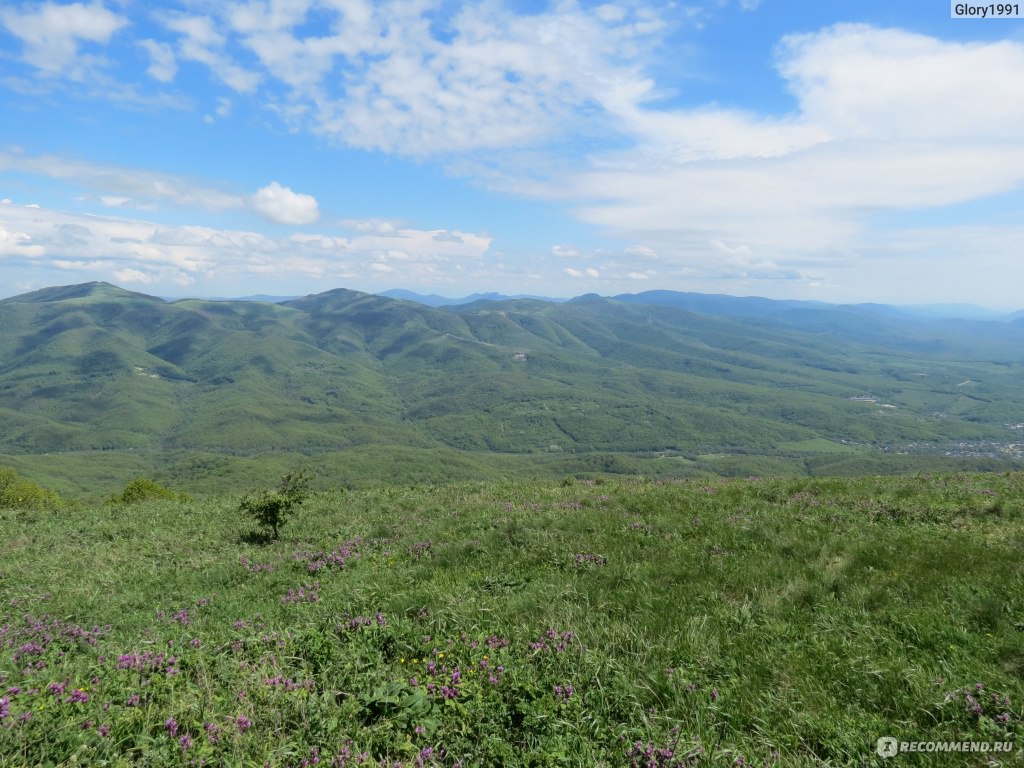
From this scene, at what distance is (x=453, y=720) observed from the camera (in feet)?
18.7

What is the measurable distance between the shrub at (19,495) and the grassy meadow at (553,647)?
827 inches

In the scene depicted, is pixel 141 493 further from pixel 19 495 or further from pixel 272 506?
pixel 272 506

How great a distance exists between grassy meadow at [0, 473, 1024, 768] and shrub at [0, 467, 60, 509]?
2100 centimetres

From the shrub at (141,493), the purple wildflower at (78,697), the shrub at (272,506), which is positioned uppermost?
the purple wildflower at (78,697)

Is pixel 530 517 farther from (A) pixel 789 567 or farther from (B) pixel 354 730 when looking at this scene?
(B) pixel 354 730

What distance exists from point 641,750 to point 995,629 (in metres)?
6.32

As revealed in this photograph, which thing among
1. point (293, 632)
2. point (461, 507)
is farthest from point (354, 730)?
point (461, 507)

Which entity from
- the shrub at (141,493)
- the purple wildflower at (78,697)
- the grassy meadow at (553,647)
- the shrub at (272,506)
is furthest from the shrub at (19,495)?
the purple wildflower at (78,697)

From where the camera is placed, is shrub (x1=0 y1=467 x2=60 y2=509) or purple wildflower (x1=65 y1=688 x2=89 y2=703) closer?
purple wildflower (x1=65 y1=688 x2=89 y2=703)

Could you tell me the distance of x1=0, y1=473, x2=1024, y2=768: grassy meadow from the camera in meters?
5.26

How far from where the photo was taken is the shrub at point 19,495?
31541 millimetres

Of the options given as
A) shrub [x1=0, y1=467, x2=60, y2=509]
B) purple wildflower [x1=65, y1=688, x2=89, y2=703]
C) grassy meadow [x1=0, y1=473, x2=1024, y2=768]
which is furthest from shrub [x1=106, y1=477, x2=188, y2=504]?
purple wildflower [x1=65, y1=688, x2=89, y2=703]

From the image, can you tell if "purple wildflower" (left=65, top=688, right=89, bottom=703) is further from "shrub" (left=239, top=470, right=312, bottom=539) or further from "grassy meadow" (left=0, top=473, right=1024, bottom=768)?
"shrub" (left=239, top=470, right=312, bottom=539)

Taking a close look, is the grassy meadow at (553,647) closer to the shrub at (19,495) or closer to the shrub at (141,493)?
the shrub at (19,495)
